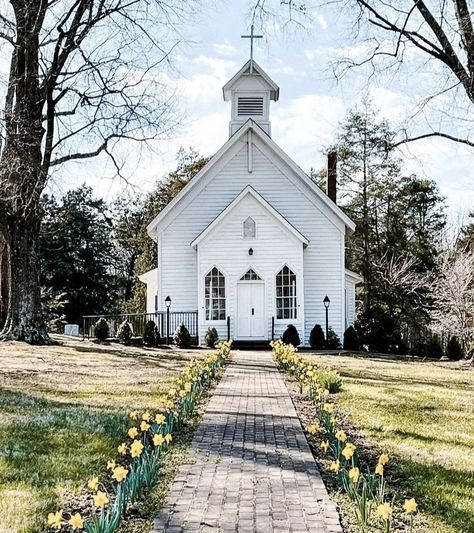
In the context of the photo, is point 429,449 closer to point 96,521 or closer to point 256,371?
point 96,521

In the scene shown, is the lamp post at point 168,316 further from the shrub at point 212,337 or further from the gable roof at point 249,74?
the gable roof at point 249,74

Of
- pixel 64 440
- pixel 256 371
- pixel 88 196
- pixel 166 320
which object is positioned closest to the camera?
pixel 64 440

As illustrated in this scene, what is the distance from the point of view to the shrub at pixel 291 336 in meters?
24.3

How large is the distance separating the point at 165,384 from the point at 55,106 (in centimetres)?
1302

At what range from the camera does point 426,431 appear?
324 inches

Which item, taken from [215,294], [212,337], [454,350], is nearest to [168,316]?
[215,294]

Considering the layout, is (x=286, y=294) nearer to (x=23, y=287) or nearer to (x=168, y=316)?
(x=168, y=316)

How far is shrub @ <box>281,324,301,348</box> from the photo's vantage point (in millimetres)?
24281

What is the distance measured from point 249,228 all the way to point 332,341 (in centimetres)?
535

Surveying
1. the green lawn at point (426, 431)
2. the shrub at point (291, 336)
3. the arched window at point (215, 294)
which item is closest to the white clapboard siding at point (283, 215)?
the arched window at point (215, 294)

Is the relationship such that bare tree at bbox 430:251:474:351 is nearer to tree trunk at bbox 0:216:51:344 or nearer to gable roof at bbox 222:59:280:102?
gable roof at bbox 222:59:280:102

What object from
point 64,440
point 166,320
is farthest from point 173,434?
point 166,320

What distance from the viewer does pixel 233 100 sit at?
1125 inches

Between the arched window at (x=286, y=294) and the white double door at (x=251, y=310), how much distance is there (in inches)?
23.9
